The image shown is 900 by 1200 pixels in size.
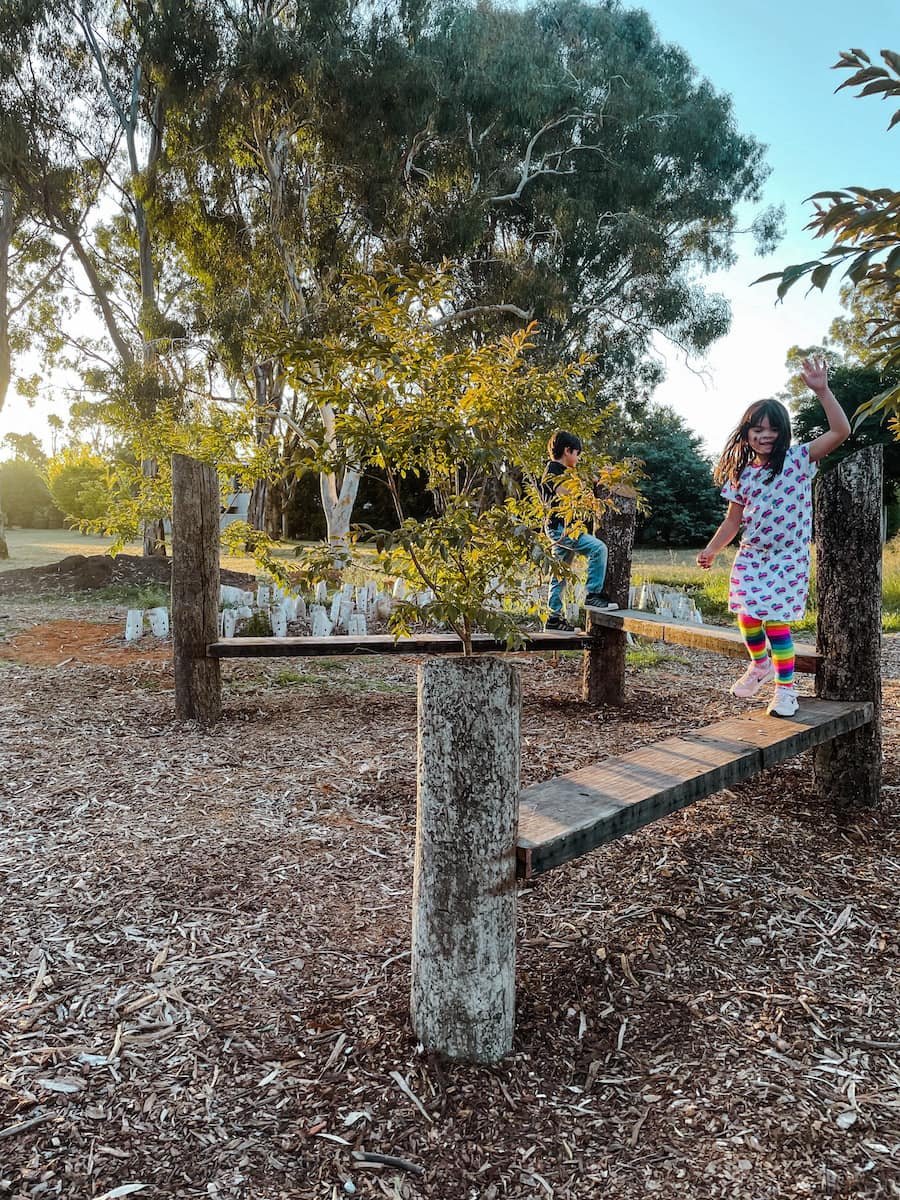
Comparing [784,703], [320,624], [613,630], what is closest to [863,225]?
[784,703]

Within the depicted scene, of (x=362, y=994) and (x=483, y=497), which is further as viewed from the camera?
(x=483, y=497)

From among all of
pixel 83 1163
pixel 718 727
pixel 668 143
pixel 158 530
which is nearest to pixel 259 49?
pixel 158 530

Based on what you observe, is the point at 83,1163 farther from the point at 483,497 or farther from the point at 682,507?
the point at 682,507

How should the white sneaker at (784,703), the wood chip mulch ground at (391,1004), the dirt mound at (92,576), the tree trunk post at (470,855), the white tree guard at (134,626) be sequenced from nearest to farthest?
1. the wood chip mulch ground at (391,1004)
2. the tree trunk post at (470,855)
3. the white sneaker at (784,703)
4. the white tree guard at (134,626)
5. the dirt mound at (92,576)

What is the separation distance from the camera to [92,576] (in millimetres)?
11953

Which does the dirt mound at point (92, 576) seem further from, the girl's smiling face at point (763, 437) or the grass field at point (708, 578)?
the girl's smiling face at point (763, 437)

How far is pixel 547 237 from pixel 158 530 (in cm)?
1249

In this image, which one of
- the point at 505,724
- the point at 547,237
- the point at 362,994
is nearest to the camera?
the point at 505,724

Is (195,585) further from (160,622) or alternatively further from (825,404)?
(825,404)

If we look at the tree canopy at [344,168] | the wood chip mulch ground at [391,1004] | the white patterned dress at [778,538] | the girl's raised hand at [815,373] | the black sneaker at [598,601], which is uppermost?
the tree canopy at [344,168]

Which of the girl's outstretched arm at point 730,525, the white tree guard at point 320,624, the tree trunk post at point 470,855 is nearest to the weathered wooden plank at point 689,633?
the girl's outstretched arm at point 730,525

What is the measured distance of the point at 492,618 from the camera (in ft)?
7.47

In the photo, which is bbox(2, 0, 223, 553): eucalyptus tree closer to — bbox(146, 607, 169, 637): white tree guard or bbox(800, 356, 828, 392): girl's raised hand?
bbox(146, 607, 169, 637): white tree guard

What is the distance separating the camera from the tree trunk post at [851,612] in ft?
10.8
